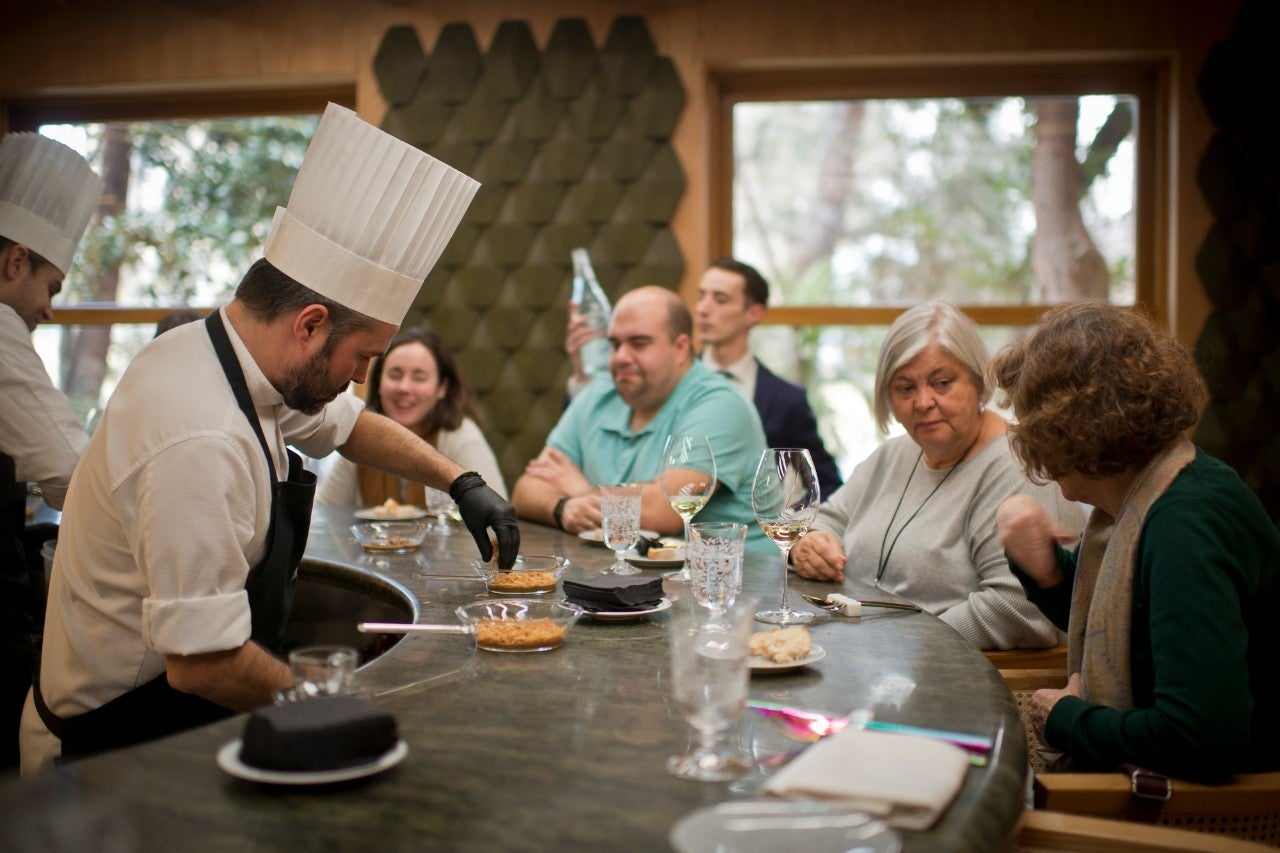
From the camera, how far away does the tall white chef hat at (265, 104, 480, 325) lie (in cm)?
182

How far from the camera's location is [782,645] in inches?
62.4

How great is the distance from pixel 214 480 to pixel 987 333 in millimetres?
4192

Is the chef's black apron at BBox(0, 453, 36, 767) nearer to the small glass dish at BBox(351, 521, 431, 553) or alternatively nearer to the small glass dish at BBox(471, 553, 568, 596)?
the small glass dish at BBox(351, 521, 431, 553)

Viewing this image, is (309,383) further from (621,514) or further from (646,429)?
(646,429)

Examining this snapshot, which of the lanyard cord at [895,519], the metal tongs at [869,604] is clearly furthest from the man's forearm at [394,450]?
the lanyard cord at [895,519]

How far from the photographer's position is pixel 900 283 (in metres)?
5.13

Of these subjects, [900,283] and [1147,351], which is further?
[900,283]

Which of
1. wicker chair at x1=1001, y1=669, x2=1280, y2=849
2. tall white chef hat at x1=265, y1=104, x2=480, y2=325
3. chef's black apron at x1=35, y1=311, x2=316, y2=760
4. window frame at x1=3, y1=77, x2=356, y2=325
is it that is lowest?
wicker chair at x1=1001, y1=669, x2=1280, y2=849

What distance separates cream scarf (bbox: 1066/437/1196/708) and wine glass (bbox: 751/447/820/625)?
0.46 meters

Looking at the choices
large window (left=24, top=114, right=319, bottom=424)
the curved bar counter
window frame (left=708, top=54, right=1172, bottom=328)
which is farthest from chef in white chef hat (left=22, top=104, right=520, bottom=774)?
large window (left=24, top=114, right=319, bottom=424)

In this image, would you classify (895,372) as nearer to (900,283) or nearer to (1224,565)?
(1224,565)

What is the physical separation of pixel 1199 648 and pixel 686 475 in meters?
1.03

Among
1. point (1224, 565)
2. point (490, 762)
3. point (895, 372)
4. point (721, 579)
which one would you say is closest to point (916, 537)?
point (895, 372)

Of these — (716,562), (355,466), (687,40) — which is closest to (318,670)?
(716,562)
